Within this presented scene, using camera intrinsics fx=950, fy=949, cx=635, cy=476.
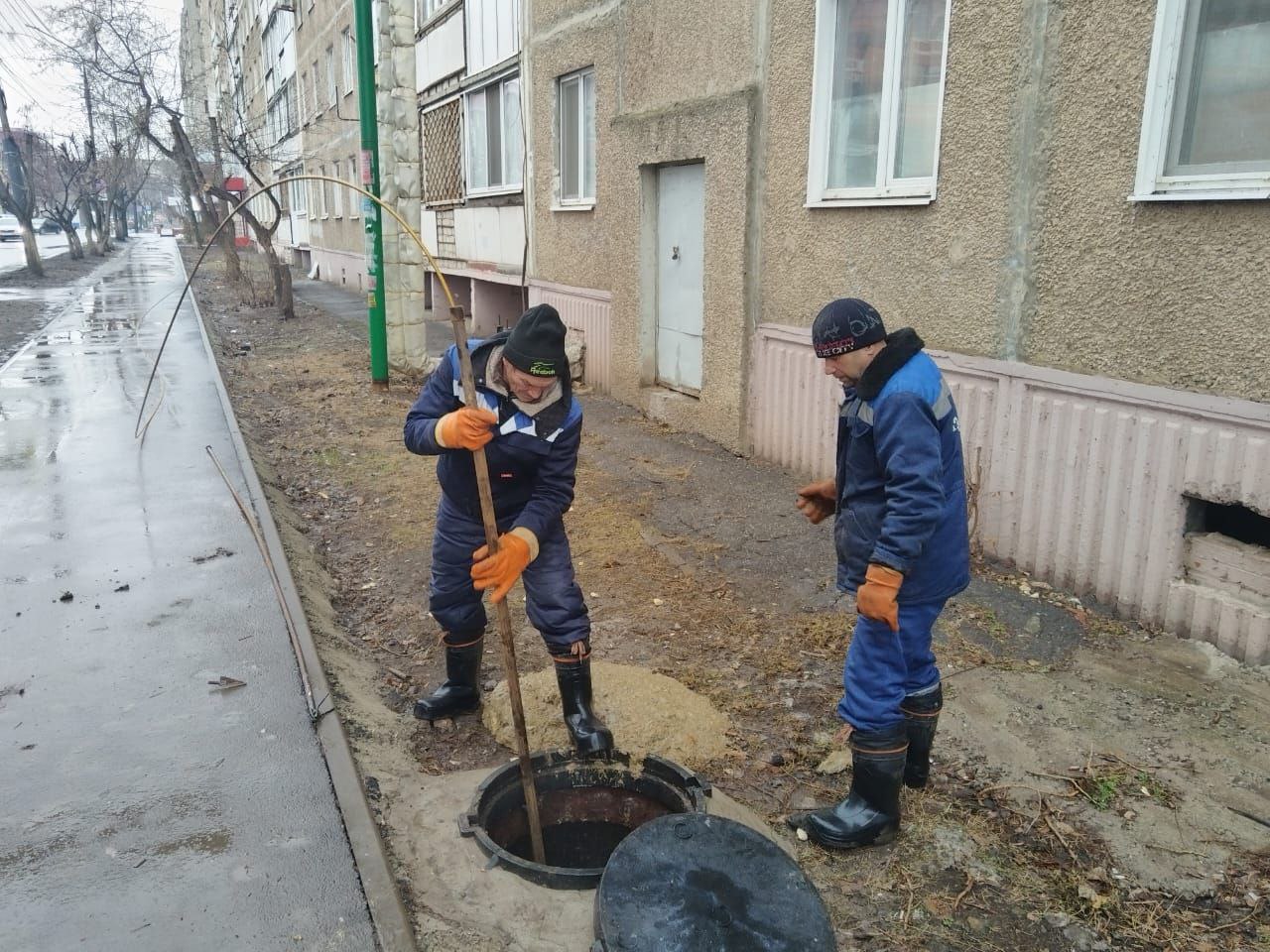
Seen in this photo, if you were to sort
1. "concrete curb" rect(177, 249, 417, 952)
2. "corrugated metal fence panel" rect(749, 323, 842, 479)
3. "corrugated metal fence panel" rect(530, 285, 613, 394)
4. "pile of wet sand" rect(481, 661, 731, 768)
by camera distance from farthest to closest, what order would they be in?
"corrugated metal fence panel" rect(530, 285, 613, 394)
"corrugated metal fence panel" rect(749, 323, 842, 479)
"pile of wet sand" rect(481, 661, 731, 768)
"concrete curb" rect(177, 249, 417, 952)

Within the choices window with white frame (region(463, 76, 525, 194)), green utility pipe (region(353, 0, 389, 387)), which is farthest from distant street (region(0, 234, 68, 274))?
green utility pipe (region(353, 0, 389, 387))

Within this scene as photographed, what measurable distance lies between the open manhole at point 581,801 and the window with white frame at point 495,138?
1078cm

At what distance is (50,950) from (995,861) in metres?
2.94

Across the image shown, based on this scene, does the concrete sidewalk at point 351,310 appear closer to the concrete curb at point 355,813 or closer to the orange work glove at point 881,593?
the concrete curb at point 355,813

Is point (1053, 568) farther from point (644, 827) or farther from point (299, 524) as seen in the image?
point (299, 524)

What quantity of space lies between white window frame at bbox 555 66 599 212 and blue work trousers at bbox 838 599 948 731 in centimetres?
836

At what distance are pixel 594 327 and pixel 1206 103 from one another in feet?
24.1

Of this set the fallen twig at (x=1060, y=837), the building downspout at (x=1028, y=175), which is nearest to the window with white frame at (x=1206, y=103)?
the building downspout at (x=1028, y=175)

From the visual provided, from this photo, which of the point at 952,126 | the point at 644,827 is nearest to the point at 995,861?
the point at 644,827

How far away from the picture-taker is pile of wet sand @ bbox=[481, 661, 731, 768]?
12.6 feet

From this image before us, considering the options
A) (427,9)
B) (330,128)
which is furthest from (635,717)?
(330,128)

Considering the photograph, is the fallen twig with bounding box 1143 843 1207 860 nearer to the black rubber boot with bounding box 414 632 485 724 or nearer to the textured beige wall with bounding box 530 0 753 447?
the black rubber boot with bounding box 414 632 485 724

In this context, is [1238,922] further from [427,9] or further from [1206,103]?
[427,9]

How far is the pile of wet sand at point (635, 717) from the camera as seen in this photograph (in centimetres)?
384
